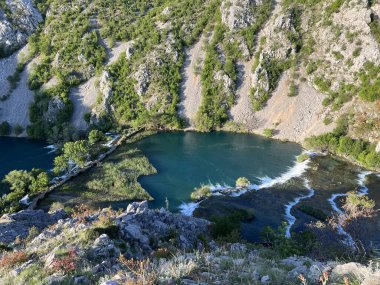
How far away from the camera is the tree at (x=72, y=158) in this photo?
61.5 meters

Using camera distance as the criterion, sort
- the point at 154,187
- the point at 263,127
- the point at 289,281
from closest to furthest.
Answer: the point at 289,281 < the point at 154,187 < the point at 263,127

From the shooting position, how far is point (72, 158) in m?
63.7

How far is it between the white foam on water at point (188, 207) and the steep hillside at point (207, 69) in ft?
116

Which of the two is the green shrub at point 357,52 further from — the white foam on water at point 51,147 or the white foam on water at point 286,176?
the white foam on water at point 51,147

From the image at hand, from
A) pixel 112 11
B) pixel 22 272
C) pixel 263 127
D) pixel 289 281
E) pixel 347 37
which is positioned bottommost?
pixel 263 127

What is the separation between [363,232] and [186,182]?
28357 mm

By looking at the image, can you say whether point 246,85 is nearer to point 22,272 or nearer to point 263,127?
point 263,127

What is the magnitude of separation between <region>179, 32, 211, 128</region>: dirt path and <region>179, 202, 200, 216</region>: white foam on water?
125 feet

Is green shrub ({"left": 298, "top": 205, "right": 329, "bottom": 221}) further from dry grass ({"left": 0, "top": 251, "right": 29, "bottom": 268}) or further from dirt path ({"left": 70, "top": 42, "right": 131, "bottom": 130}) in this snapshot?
dirt path ({"left": 70, "top": 42, "right": 131, "bottom": 130})

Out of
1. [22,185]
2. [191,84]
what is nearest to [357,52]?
[191,84]

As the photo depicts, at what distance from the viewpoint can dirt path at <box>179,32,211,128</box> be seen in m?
88.4

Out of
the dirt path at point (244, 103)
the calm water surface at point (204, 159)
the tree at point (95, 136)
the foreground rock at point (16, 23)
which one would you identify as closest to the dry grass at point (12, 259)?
the calm water surface at point (204, 159)

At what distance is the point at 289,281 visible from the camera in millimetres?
10289

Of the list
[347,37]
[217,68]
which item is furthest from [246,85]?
[347,37]
